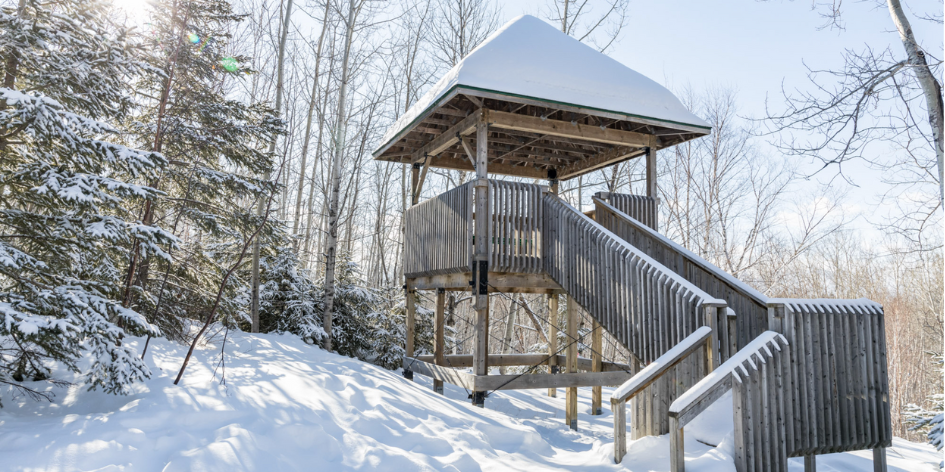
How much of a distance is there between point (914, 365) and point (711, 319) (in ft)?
83.9

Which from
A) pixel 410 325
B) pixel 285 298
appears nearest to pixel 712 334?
pixel 410 325

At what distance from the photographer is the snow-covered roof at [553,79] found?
7.59 m

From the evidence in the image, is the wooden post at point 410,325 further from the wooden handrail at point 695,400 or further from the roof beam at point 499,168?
the wooden handrail at point 695,400

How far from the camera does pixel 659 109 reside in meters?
8.47

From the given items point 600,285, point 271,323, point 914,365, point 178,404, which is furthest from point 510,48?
point 914,365

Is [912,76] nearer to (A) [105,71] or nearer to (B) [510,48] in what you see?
(B) [510,48]

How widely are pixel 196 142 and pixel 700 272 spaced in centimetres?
874

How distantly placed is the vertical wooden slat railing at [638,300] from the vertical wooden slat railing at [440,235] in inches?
56.2

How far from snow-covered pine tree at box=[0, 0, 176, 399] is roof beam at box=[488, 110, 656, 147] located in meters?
4.62

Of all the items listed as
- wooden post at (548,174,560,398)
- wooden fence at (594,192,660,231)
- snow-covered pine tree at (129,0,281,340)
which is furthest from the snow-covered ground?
wooden fence at (594,192,660,231)

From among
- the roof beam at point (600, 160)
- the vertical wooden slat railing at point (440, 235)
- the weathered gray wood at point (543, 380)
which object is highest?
the roof beam at point (600, 160)

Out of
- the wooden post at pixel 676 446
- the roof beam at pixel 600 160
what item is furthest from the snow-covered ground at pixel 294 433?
the roof beam at pixel 600 160

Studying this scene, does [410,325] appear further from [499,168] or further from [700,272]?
[700,272]

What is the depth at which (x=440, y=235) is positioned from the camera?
31.5 feet
